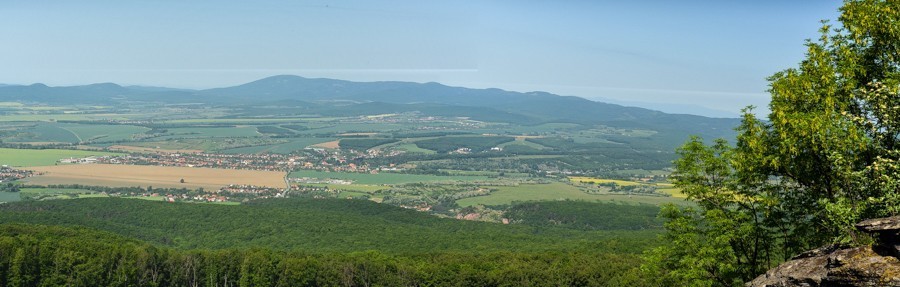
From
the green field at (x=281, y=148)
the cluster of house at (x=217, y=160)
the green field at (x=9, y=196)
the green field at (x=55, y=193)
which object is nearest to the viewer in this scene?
the green field at (x=9, y=196)

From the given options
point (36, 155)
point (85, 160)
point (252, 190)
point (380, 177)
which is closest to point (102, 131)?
point (36, 155)

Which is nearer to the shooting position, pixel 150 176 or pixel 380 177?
pixel 150 176

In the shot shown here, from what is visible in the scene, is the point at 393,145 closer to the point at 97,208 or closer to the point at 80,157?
the point at 80,157

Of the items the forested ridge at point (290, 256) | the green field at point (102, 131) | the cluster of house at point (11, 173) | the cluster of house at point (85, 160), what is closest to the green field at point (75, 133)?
the green field at point (102, 131)

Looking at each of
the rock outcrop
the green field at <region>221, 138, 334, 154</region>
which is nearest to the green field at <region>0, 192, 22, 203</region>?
the green field at <region>221, 138, 334, 154</region>

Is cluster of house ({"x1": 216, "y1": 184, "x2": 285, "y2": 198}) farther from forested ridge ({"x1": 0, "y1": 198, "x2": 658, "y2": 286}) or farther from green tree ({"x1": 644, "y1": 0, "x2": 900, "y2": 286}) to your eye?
green tree ({"x1": 644, "y1": 0, "x2": 900, "y2": 286})

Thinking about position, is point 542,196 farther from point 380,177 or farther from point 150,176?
point 150,176

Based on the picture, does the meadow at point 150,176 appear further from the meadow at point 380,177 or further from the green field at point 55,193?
the meadow at point 380,177
